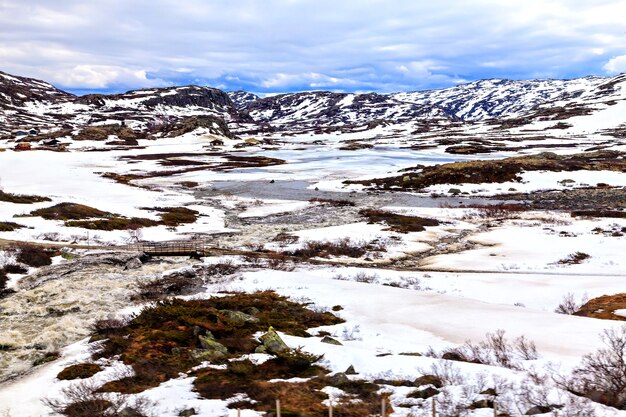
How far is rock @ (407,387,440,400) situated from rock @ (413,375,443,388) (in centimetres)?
36

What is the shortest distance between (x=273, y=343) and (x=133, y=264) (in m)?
16.2

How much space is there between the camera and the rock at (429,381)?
10.6 metres

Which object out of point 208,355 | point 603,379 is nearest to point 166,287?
point 208,355

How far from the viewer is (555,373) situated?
421 inches

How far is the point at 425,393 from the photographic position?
1007 cm

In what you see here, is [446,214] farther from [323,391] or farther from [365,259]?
[323,391]

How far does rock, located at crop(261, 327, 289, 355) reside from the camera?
13626 millimetres

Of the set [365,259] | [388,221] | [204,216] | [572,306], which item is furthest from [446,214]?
[572,306]

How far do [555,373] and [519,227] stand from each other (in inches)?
1215

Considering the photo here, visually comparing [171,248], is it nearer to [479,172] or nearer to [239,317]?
[239,317]

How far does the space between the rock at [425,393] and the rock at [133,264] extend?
20844mm

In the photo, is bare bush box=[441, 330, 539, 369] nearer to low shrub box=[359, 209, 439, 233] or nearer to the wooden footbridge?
the wooden footbridge

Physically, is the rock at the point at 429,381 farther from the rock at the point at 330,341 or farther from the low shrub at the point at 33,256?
the low shrub at the point at 33,256

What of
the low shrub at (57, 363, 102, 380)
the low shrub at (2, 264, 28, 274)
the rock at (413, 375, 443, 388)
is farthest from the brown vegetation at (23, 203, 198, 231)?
the rock at (413, 375, 443, 388)
